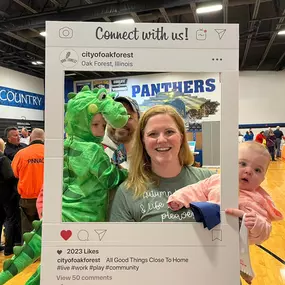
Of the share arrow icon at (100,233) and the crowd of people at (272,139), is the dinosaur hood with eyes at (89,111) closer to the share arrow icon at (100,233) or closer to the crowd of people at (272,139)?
the share arrow icon at (100,233)

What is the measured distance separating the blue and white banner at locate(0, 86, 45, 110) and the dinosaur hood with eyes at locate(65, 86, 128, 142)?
40.1ft

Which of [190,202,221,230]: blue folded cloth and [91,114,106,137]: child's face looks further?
[91,114,106,137]: child's face

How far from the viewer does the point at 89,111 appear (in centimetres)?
113

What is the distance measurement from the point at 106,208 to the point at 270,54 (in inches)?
579

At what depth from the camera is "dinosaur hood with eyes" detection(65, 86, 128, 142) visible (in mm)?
1105

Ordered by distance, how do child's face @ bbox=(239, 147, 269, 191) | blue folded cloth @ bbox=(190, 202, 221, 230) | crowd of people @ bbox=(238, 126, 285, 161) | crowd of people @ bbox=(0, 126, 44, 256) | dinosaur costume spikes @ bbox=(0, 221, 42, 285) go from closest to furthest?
blue folded cloth @ bbox=(190, 202, 221, 230) → child's face @ bbox=(239, 147, 269, 191) → dinosaur costume spikes @ bbox=(0, 221, 42, 285) → crowd of people @ bbox=(0, 126, 44, 256) → crowd of people @ bbox=(238, 126, 285, 161)

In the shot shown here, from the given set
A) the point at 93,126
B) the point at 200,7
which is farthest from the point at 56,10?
the point at 93,126

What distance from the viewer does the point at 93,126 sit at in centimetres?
117

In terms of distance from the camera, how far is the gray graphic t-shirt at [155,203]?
98cm

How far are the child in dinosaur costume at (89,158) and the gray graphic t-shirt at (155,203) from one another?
7 centimetres

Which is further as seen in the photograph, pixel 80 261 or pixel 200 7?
pixel 200 7

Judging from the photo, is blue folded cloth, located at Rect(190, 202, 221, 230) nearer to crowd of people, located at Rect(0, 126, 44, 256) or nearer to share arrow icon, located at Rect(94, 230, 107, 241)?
share arrow icon, located at Rect(94, 230, 107, 241)

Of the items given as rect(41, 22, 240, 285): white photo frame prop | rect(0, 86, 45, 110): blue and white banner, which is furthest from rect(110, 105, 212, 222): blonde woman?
rect(0, 86, 45, 110): blue and white banner

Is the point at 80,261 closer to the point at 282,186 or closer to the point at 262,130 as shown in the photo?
the point at 282,186
